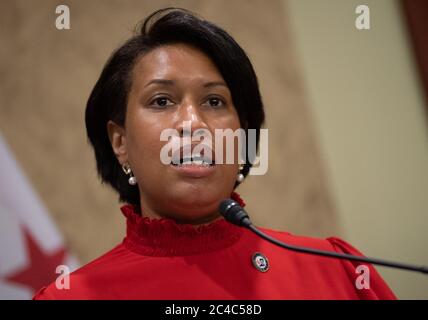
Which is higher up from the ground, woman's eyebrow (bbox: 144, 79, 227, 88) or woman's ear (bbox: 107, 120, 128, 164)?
woman's eyebrow (bbox: 144, 79, 227, 88)

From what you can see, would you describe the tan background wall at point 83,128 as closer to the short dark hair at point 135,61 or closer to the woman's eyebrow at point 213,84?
the short dark hair at point 135,61

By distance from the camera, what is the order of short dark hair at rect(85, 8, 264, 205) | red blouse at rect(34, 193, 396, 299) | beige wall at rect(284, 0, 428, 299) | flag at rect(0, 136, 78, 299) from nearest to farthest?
red blouse at rect(34, 193, 396, 299) < short dark hair at rect(85, 8, 264, 205) < flag at rect(0, 136, 78, 299) < beige wall at rect(284, 0, 428, 299)

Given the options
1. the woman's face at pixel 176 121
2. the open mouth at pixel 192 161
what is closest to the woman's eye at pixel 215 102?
the woman's face at pixel 176 121

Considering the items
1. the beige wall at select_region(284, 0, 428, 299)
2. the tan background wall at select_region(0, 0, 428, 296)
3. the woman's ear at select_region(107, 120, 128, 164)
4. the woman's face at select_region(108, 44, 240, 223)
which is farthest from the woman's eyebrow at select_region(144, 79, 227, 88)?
the beige wall at select_region(284, 0, 428, 299)

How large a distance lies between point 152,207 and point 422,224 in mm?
1126

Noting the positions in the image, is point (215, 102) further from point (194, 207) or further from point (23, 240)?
point (23, 240)

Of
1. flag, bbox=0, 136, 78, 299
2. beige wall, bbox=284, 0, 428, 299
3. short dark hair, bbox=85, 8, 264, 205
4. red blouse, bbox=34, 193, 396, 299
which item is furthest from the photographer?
beige wall, bbox=284, 0, 428, 299

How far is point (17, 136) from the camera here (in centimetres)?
151

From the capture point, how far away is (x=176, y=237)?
863 mm

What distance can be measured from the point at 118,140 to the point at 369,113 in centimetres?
100

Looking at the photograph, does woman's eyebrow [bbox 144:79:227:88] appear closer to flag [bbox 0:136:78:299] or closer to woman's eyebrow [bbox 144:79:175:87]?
woman's eyebrow [bbox 144:79:175:87]

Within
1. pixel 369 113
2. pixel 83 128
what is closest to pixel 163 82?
pixel 83 128

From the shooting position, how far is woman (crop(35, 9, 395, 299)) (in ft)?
2.70
